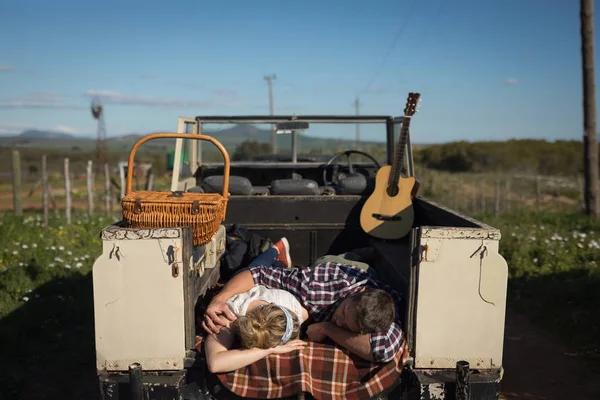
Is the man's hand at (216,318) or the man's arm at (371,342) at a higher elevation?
the man's hand at (216,318)

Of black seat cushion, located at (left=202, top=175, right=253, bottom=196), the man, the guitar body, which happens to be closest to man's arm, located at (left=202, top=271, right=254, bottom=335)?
the man

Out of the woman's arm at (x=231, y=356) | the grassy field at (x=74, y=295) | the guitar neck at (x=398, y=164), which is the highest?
the guitar neck at (x=398, y=164)

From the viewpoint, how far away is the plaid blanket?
7.79 feet

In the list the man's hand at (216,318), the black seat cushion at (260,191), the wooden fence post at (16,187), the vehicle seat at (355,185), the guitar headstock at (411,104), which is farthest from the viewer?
the wooden fence post at (16,187)

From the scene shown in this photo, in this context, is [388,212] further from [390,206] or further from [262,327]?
[262,327]

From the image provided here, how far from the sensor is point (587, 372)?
4.54 meters

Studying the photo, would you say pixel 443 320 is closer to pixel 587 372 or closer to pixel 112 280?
pixel 112 280

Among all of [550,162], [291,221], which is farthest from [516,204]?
[550,162]

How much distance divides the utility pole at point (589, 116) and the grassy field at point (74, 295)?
203 centimetres

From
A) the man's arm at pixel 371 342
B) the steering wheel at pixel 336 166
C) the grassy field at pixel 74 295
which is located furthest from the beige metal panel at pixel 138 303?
the steering wheel at pixel 336 166

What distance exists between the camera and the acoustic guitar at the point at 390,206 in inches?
168

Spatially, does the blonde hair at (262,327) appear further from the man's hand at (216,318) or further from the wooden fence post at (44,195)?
the wooden fence post at (44,195)

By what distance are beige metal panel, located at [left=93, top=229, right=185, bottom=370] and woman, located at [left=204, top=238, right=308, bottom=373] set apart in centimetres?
18

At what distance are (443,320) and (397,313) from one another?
0.26 m
